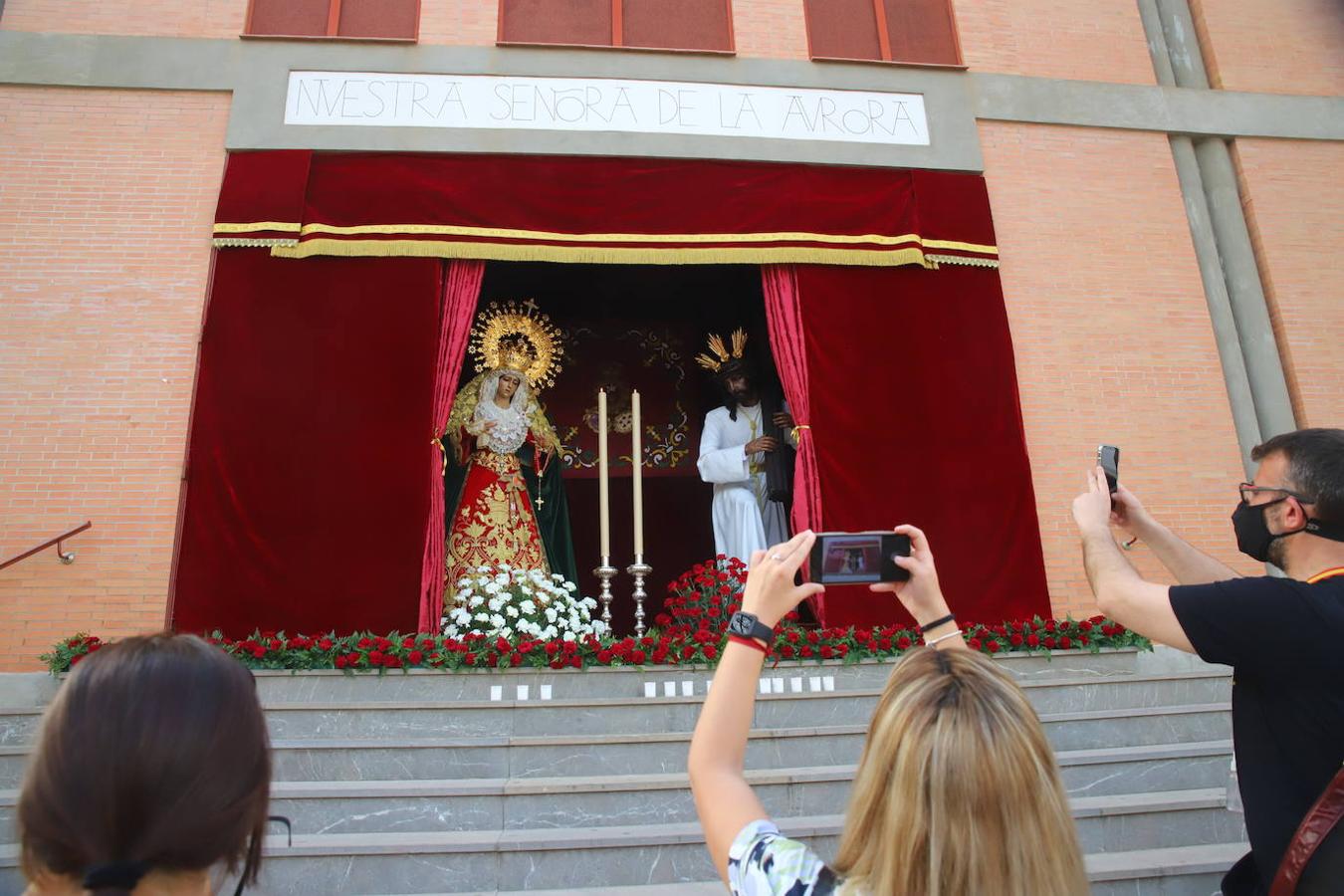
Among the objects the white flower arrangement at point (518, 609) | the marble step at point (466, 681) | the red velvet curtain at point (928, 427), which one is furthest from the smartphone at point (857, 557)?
the red velvet curtain at point (928, 427)

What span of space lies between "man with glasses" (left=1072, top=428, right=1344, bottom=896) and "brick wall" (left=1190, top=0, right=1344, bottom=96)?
8753 millimetres

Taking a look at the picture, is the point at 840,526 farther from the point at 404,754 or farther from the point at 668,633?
the point at 404,754

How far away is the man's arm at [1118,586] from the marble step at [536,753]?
2.92 m

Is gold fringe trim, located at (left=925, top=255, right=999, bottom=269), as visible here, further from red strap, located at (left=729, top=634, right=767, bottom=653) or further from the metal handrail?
red strap, located at (left=729, top=634, right=767, bottom=653)

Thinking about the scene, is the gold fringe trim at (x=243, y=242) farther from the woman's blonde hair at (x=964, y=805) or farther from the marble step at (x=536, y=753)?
the woman's blonde hair at (x=964, y=805)

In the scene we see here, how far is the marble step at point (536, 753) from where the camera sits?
4.83 metres

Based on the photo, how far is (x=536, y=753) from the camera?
4930 mm

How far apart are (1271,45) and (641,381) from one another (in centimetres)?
721

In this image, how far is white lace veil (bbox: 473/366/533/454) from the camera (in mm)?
8078

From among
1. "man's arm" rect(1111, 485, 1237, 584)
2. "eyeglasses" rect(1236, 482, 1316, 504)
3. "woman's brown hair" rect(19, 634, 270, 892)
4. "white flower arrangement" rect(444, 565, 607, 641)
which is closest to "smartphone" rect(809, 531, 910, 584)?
"man's arm" rect(1111, 485, 1237, 584)

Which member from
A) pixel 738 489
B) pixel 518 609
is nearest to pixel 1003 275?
pixel 738 489

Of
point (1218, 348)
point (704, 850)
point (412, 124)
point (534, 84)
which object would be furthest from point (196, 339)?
point (1218, 348)

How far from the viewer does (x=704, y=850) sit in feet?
13.3

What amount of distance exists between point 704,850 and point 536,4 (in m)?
7.41
